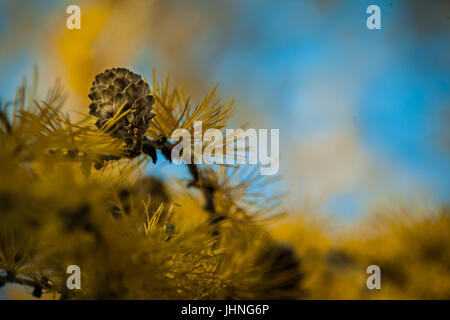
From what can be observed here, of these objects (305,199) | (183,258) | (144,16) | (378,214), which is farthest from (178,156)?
(144,16)

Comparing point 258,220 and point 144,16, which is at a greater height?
point 144,16

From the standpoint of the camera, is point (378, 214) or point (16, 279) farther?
point (378, 214)

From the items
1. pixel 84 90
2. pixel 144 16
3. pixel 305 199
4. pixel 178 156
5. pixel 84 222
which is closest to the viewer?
pixel 84 222

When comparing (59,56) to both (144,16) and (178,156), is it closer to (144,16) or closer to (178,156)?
(144,16)

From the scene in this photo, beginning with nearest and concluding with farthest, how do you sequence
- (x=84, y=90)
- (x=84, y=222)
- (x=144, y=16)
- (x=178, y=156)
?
(x=84, y=222), (x=178, y=156), (x=84, y=90), (x=144, y=16)

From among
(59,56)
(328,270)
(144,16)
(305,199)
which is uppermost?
(144,16)

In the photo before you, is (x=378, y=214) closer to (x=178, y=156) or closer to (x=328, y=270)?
(x=328, y=270)
